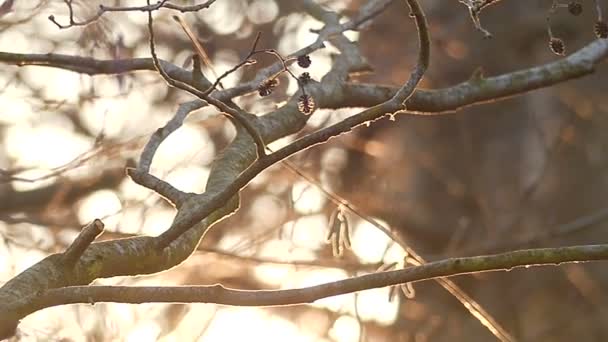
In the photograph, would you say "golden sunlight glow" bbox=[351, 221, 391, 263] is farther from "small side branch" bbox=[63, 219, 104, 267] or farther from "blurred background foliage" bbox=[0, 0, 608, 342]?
"small side branch" bbox=[63, 219, 104, 267]

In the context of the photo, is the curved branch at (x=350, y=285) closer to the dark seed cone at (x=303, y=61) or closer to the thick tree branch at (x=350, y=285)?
the thick tree branch at (x=350, y=285)

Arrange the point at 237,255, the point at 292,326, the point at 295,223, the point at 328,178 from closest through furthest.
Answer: the point at 237,255
the point at 295,223
the point at 292,326
the point at 328,178

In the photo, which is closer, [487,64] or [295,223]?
[295,223]

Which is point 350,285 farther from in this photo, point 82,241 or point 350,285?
point 82,241

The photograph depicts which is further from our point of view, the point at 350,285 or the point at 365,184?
the point at 365,184

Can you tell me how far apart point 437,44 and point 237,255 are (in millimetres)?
2100

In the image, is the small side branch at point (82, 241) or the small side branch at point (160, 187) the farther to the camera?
the small side branch at point (160, 187)

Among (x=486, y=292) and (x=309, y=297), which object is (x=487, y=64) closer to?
(x=486, y=292)

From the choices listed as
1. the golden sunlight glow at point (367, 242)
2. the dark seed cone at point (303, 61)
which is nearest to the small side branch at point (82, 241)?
the dark seed cone at point (303, 61)

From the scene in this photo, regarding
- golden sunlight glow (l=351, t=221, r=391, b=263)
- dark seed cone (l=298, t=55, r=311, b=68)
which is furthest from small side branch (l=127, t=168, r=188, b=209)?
golden sunlight glow (l=351, t=221, r=391, b=263)

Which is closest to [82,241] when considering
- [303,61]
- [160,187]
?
[160,187]

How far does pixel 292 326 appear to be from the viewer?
16.6 feet

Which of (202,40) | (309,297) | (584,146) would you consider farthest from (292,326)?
(309,297)

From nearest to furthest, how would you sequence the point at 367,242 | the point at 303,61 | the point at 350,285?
the point at 350,285, the point at 303,61, the point at 367,242
